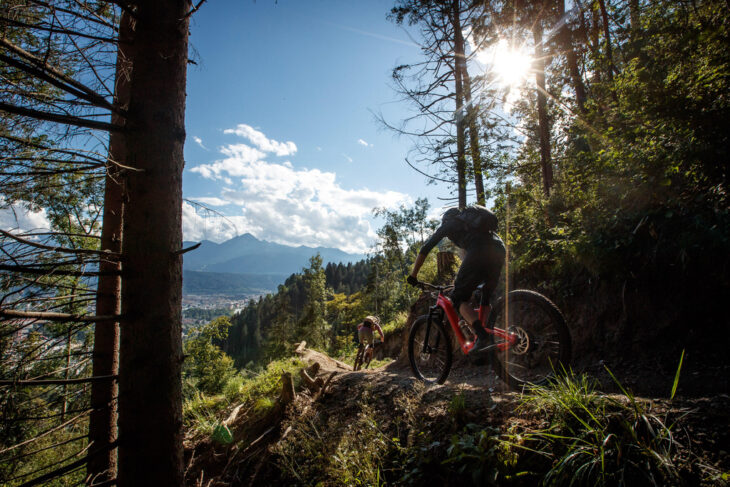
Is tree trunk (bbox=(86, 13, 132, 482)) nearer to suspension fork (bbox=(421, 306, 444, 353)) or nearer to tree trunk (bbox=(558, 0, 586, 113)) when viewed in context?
suspension fork (bbox=(421, 306, 444, 353))

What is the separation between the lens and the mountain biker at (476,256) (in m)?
3.56

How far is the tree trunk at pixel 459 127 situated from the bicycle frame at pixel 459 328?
233 inches

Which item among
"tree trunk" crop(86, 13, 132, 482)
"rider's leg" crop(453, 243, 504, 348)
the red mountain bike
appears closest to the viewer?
the red mountain bike

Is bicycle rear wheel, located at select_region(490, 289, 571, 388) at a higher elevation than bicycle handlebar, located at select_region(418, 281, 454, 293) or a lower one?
lower

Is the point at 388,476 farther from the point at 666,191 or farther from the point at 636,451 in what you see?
the point at 666,191

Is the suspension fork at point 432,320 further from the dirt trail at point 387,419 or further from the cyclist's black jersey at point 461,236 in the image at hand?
the cyclist's black jersey at point 461,236

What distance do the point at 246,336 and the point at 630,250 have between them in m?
90.7

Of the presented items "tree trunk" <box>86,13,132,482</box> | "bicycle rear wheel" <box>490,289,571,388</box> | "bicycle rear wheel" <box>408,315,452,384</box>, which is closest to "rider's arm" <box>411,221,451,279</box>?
"bicycle rear wheel" <box>408,315,452,384</box>

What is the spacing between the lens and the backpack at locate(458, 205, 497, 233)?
3.56 metres

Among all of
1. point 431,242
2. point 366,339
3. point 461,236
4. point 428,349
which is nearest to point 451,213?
point 461,236

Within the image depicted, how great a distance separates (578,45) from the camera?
8867 millimetres

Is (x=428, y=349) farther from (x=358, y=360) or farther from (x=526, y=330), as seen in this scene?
(x=358, y=360)

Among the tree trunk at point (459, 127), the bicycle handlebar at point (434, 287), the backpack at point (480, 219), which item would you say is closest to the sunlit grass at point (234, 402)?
the bicycle handlebar at point (434, 287)

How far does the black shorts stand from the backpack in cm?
21
